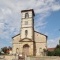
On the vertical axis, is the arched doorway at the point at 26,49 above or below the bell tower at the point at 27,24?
below

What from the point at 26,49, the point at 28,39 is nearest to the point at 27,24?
the point at 28,39

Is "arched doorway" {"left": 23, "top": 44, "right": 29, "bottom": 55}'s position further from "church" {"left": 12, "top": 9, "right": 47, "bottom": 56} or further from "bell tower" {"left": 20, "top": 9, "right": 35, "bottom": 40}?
"bell tower" {"left": 20, "top": 9, "right": 35, "bottom": 40}

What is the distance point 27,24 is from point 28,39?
4503mm

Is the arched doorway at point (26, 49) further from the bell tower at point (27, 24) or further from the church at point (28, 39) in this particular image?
the bell tower at point (27, 24)

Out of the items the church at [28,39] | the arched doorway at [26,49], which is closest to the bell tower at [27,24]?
the church at [28,39]

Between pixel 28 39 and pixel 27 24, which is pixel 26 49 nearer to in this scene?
pixel 28 39

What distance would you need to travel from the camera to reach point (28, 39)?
45.9 meters

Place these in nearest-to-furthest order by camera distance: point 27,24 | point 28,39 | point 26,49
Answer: point 26,49
point 28,39
point 27,24

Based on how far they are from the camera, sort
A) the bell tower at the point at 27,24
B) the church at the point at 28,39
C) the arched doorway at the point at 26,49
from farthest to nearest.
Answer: the bell tower at the point at 27,24, the church at the point at 28,39, the arched doorway at the point at 26,49

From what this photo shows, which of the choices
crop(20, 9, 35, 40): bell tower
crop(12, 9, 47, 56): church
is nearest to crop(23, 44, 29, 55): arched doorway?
crop(12, 9, 47, 56): church

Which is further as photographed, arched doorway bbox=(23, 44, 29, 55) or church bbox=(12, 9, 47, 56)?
church bbox=(12, 9, 47, 56)

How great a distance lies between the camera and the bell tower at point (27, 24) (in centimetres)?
4672

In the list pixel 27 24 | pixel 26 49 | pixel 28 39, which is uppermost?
pixel 27 24

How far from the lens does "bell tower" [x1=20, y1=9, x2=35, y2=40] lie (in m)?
46.7
